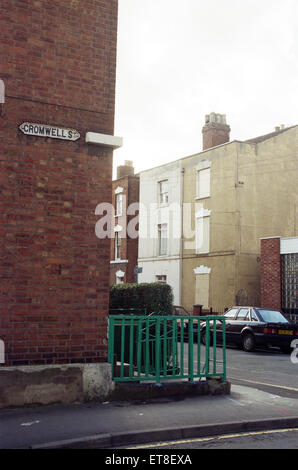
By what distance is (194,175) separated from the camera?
31.3 metres

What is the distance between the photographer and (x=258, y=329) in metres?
18.2

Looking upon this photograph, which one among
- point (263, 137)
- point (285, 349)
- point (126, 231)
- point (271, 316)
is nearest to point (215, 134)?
point (263, 137)

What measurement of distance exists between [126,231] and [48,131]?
27831mm

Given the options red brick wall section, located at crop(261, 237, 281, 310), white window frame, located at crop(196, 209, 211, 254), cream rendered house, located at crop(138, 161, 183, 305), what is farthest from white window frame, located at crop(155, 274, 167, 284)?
red brick wall section, located at crop(261, 237, 281, 310)

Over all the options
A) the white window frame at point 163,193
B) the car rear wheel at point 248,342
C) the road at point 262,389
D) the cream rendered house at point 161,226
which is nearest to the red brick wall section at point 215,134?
the cream rendered house at point 161,226

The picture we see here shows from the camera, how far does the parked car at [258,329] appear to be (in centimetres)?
1783

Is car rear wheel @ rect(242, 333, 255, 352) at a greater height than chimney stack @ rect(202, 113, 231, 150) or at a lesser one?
lesser

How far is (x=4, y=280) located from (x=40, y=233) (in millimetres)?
879

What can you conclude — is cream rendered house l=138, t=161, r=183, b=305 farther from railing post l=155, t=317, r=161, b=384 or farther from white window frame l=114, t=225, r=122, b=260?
railing post l=155, t=317, r=161, b=384

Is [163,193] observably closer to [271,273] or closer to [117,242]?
[117,242]

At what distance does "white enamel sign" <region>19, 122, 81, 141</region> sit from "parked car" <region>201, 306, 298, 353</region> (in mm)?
10591

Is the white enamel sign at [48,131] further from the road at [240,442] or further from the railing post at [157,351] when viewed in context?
the road at [240,442]

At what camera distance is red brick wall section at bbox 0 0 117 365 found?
797 cm
